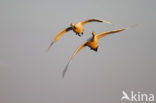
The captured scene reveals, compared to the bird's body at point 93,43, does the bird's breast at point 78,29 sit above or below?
above

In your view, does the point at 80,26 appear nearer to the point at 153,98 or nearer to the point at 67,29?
the point at 67,29

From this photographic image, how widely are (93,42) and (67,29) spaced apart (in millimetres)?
143

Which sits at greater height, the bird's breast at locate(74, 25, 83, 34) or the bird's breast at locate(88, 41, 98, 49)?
the bird's breast at locate(74, 25, 83, 34)

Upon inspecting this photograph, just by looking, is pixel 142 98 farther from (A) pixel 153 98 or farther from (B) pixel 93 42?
(B) pixel 93 42

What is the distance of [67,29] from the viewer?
1.00 m

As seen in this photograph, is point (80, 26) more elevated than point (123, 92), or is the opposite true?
point (80, 26)

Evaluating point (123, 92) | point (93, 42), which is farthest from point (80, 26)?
point (123, 92)

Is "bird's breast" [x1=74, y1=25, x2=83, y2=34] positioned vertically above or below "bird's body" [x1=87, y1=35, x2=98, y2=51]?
above

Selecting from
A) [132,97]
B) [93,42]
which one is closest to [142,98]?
[132,97]

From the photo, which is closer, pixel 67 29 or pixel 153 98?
pixel 67 29

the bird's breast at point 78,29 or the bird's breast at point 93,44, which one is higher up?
the bird's breast at point 78,29

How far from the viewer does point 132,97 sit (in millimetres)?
1368

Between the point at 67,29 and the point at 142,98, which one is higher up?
the point at 67,29

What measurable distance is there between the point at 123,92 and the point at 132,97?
63 millimetres
